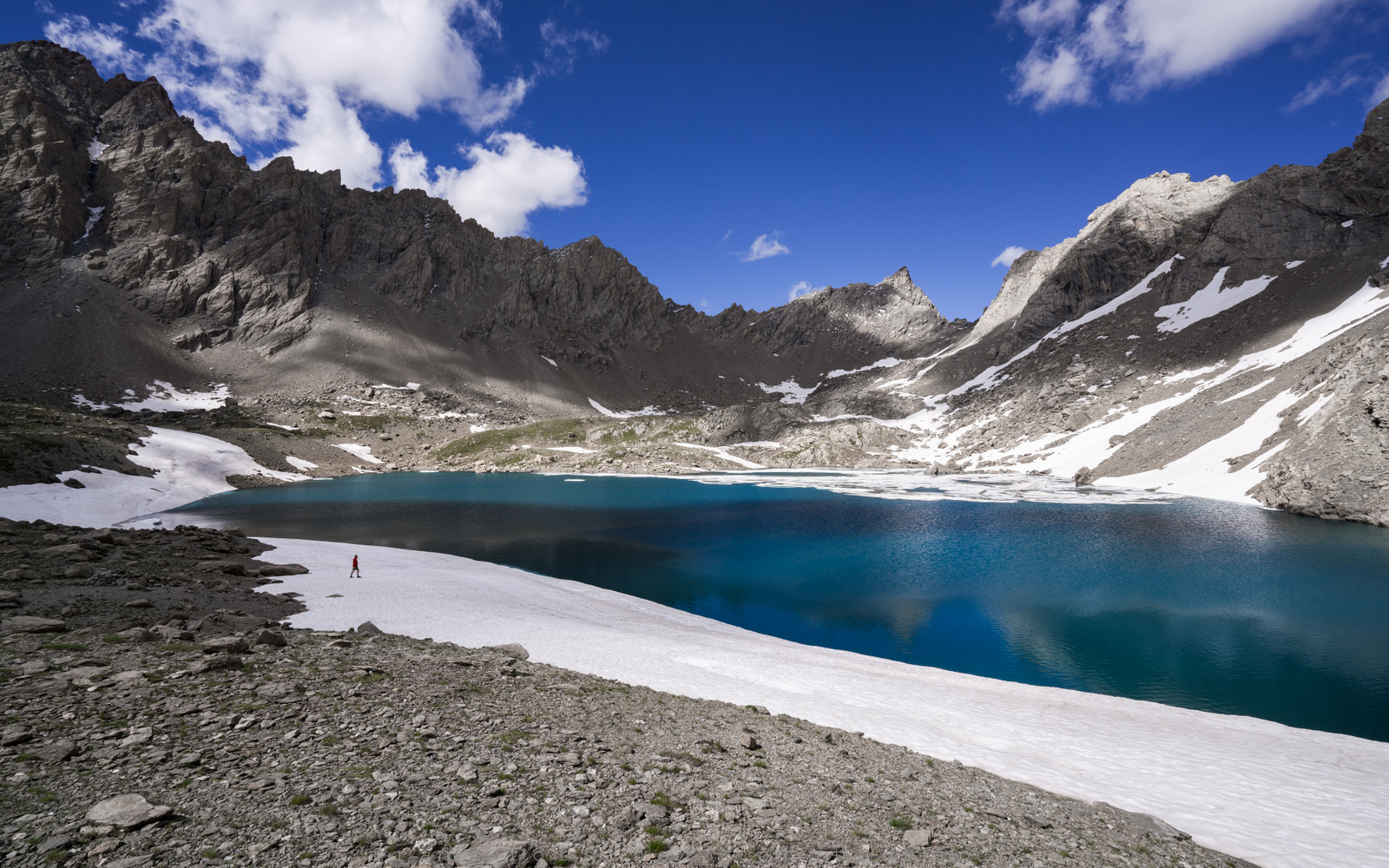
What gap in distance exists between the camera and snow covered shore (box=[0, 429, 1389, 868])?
1057 centimetres

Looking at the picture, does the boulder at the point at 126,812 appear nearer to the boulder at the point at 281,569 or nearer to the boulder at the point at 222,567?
the boulder at the point at 222,567

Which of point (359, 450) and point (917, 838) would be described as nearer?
point (917, 838)

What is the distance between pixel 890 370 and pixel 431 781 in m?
208

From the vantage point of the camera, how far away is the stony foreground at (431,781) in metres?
5.66

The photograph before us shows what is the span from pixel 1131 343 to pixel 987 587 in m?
124

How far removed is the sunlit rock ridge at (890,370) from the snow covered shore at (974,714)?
56.1 m

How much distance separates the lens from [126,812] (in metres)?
5.55

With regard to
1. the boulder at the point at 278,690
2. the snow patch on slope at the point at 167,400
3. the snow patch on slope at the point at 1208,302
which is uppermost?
the snow patch on slope at the point at 1208,302

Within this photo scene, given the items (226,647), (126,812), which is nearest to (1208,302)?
(226,647)

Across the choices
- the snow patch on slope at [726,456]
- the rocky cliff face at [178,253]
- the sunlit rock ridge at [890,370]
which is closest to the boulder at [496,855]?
the sunlit rock ridge at [890,370]

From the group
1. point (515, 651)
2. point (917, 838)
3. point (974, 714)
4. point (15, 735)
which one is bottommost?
point (974, 714)

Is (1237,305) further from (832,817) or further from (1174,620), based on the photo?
(832,817)

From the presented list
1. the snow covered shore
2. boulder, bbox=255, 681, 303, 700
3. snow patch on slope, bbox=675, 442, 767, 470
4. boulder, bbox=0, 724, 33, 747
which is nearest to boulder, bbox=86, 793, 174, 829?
boulder, bbox=0, 724, 33, 747

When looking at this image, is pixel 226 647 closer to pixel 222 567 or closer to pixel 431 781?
pixel 431 781
